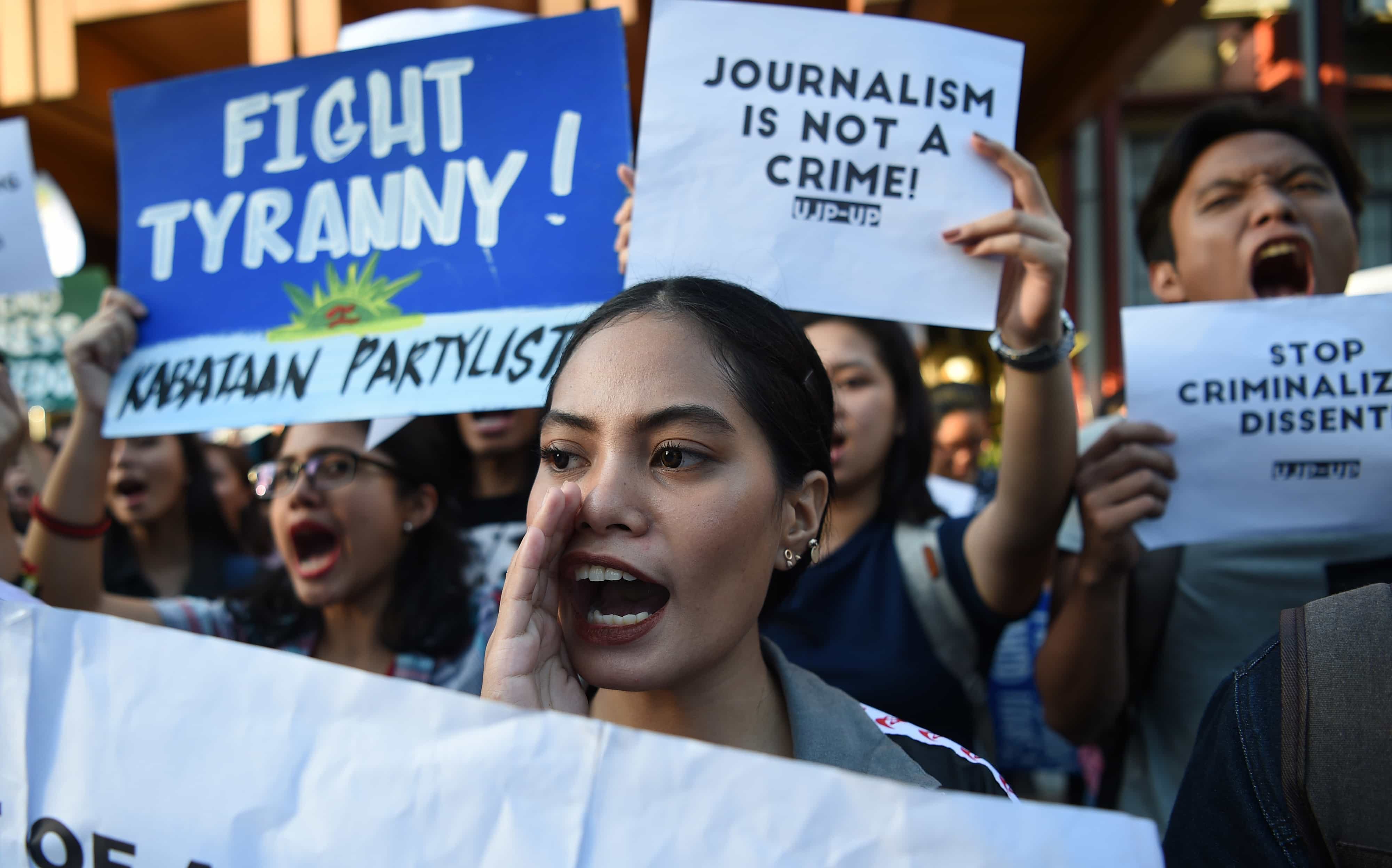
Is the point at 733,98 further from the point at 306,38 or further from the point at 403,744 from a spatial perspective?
the point at 306,38

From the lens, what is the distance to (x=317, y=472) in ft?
7.56

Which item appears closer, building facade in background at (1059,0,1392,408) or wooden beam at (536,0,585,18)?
wooden beam at (536,0,585,18)

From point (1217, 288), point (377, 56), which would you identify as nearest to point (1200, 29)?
point (1217, 288)

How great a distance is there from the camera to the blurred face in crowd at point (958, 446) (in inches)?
199

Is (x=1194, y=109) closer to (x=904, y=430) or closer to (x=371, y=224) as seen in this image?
(x=904, y=430)

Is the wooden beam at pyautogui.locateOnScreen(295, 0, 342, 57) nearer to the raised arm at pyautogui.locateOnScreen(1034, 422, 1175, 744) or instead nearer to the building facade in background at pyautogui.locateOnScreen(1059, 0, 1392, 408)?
the raised arm at pyautogui.locateOnScreen(1034, 422, 1175, 744)

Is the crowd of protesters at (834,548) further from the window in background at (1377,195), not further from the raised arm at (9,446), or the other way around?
the window in background at (1377,195)

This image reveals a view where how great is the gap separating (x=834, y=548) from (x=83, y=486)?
5.76ft

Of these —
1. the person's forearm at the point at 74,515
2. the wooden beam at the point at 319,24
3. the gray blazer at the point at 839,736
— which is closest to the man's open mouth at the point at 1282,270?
the gray blazer at the point at 839,736

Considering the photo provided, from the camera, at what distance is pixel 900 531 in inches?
87.5

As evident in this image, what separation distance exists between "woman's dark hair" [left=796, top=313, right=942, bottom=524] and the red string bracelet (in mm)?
1790

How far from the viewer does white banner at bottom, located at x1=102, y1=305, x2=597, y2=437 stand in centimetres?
191

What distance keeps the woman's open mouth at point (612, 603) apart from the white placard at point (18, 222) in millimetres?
1976

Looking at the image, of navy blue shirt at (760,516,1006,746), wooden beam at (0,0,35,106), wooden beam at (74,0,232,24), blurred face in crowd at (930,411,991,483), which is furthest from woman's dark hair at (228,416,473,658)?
wooden beam at (0,0,35,106)
